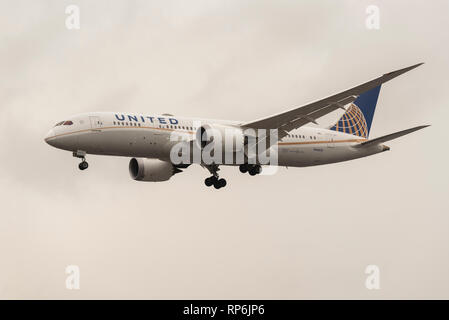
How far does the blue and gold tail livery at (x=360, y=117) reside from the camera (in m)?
54.8

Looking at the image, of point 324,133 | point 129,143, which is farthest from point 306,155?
point 129,143

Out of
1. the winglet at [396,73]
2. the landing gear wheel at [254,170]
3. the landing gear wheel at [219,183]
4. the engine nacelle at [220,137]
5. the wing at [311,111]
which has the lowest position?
the landing gear wheel at [219,183]

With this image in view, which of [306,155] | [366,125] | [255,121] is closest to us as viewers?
[255,121]

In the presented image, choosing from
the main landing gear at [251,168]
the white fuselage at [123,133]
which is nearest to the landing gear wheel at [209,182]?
the main landing gear at [251,168]

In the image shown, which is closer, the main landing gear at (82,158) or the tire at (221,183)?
the main landing gear at (82,158)

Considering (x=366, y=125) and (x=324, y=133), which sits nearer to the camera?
(x=324, y=133)

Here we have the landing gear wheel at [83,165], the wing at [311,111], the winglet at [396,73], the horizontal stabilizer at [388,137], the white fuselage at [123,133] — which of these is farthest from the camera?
the horizontal stabilizer at [388,137]

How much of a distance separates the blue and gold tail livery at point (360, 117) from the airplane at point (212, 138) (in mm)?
236

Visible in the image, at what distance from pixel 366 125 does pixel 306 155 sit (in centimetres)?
748

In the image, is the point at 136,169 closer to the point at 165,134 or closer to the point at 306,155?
the point at 165,134

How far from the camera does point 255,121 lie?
47.3 meters

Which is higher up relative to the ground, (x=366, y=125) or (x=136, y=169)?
(x=366, y=125)

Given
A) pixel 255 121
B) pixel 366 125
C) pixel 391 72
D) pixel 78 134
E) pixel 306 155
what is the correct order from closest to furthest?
pixel 391 72, pixel 78 134, pixel 255 121, pixel 306 155, pixel 366 125

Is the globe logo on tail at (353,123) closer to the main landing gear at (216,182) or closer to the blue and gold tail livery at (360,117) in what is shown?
the blue and gold tail livery at (360,117)
